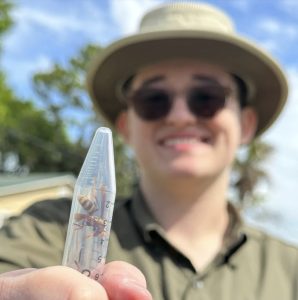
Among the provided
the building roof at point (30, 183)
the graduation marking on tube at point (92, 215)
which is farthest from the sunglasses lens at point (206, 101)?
the building roof at point (30, 183)

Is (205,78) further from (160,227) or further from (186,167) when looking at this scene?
(160,227)

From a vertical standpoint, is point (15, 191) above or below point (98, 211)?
below

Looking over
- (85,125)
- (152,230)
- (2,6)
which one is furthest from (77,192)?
(85,125)

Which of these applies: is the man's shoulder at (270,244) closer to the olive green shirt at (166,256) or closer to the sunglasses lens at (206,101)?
the olive green shirt at (166,256)

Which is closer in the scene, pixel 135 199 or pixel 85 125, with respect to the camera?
pixel 135 199

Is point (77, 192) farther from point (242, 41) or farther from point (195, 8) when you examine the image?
Answer: point (195, 8)

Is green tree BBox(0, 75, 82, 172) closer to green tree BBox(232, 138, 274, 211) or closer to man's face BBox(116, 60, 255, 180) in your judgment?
green tree BBox(232, 138, 274, 211)

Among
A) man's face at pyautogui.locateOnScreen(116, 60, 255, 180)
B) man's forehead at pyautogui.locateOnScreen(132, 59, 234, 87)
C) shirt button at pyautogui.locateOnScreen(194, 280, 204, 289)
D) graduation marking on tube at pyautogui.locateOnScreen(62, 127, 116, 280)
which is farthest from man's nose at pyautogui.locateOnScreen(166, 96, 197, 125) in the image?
graduation marking on tube at pyautogui.locateOnScreen(62, 127, 116, 280)
